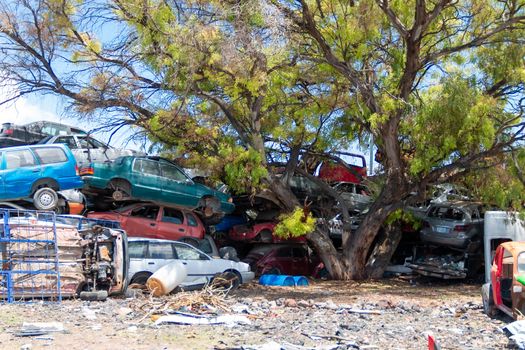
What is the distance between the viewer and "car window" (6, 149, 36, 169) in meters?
14.8

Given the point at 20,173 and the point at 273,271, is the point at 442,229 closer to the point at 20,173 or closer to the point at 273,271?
the point at 273,271

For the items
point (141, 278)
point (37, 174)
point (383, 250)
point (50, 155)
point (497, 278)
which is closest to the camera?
point (497, 278)

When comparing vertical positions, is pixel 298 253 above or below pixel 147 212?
below

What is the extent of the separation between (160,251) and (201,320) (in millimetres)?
5186

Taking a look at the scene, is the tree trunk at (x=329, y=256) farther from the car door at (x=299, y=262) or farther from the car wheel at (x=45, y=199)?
the car wheel at (x=45, y=199)

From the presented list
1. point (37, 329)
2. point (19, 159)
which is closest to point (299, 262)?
point (19, 159)

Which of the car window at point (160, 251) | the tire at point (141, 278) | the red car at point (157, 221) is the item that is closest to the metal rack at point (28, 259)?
the tire at point (141, 278)

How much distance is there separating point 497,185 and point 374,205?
3.84m

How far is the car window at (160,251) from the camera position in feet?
48.5

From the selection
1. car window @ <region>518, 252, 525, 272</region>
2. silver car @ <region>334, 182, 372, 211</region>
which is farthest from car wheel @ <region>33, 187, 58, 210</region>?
car window @ <region>518, 252, 525, 272</region>

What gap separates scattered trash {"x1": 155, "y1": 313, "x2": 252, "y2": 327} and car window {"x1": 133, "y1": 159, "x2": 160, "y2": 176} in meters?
7.58

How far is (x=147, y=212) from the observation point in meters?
17.8

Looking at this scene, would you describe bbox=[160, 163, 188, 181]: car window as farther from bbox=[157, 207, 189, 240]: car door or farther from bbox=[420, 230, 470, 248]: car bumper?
bbox=[420, 230, 470, 248]: car bumper

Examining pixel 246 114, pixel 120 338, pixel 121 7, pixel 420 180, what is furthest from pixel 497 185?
pixel 120 338
